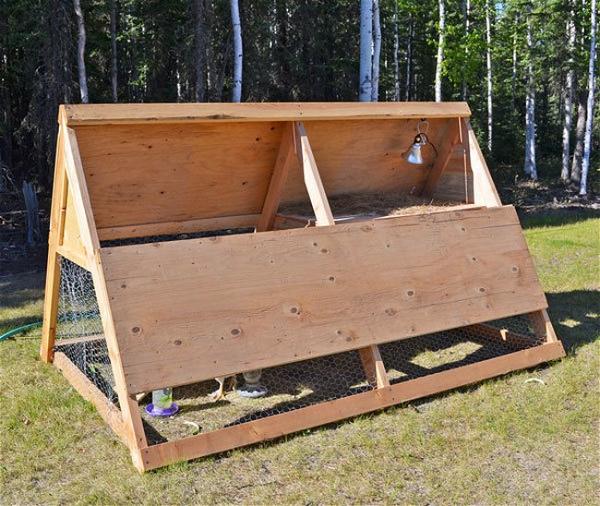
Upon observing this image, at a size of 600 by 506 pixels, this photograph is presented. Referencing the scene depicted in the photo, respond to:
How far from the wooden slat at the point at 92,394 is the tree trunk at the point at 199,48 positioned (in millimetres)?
7626

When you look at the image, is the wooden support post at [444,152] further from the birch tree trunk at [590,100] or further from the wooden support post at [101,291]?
the birch tree trunk at [590,100]

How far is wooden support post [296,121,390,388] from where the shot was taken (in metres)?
3.67

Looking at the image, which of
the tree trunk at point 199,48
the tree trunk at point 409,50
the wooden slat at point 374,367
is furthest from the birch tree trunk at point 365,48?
the tree trunk at point 409,50

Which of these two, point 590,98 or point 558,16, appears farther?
point 558,16

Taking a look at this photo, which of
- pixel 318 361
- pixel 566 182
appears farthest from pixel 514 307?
pixel 566 182

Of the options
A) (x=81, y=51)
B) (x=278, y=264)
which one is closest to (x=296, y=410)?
(x=278, y=264)

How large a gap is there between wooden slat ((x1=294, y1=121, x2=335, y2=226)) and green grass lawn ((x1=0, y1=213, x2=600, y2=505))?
111cm

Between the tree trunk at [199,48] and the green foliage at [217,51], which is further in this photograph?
the green foliage at [217,51]

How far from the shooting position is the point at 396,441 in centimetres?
327

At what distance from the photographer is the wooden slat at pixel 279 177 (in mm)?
4141

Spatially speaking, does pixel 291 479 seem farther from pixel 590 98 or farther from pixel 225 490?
pixel 590 98

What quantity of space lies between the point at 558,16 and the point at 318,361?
52.9 feet

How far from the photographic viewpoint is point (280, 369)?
4.36m

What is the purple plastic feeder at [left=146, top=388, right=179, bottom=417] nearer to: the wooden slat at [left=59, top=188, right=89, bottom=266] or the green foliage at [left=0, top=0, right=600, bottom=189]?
the wooden slat at [left=59, top=188, right=89, bottom=266]
